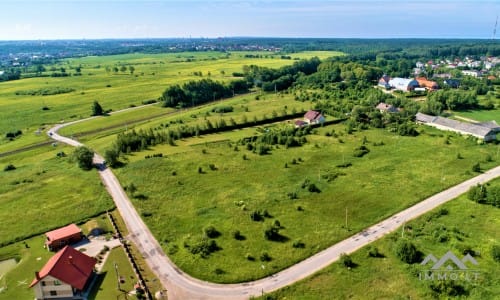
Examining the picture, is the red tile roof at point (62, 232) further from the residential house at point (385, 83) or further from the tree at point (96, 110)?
the residential house at point (385, 83)

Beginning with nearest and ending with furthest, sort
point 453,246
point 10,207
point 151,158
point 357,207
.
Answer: point 453,246
point 357,207
point 10,207
point 151,158

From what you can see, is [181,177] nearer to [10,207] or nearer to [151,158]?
[151,158]

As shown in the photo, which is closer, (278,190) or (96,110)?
(278,190)

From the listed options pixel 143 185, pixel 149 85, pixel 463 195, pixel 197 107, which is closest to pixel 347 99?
pixel 197 107

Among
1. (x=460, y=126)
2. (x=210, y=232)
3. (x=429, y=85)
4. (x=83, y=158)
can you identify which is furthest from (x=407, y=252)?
(x=429, y=85)

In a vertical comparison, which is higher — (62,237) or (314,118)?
(314,118)

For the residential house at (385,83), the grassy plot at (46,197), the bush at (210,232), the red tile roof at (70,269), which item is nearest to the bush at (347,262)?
the bush at (210,232)

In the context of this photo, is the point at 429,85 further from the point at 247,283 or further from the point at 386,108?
the point at 247,283
